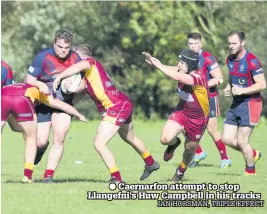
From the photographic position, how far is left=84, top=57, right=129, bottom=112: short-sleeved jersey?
13461mm

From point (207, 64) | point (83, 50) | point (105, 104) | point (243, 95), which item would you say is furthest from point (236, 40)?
point (105, 104)

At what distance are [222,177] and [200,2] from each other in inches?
1063

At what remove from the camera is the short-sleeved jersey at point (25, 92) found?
13422mm

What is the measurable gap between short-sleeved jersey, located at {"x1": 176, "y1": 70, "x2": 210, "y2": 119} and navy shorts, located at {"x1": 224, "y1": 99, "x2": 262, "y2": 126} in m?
1.63

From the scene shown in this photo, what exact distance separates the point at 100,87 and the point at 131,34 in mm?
29089

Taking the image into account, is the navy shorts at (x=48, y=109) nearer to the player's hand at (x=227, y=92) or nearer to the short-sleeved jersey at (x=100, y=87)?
the short-sleeved jersey at (x=100, y=87)

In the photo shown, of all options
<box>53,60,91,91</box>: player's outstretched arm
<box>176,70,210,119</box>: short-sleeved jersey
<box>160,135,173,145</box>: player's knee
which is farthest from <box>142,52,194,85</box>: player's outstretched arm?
<box>160,135,173,145</box>: player's knee

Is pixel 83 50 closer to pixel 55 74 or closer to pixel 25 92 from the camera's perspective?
pixel 55 74

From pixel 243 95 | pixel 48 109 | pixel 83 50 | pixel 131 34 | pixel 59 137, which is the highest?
pixel 83 50

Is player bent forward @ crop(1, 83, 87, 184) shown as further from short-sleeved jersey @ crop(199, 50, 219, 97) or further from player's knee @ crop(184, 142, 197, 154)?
short-sleeved jersey @ crop(199, 50, 219, 97)

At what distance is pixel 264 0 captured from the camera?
1497 inches

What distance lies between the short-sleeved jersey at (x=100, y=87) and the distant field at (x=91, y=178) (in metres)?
1.18

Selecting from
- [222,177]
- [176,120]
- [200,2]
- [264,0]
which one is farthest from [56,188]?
[200,2]

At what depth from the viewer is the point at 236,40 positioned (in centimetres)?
1555
